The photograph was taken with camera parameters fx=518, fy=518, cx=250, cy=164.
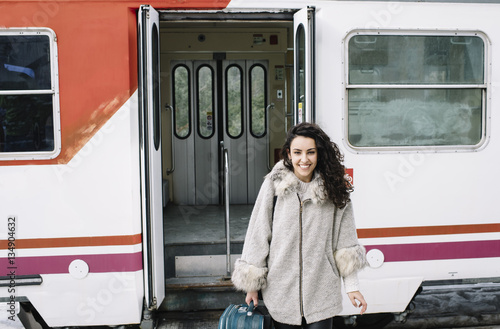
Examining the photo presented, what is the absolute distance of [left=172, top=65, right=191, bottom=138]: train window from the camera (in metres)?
6.44

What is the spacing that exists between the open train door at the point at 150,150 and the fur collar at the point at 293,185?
4.08 ft

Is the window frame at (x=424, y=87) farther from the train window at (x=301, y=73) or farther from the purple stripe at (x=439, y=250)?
the purple stripe at (x=439, y=250)

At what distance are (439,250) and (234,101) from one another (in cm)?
347

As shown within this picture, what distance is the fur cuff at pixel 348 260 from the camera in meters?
2.51

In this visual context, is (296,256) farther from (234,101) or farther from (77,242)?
(234,101)

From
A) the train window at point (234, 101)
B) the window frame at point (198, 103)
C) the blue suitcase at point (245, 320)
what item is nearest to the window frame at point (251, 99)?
the train window at point (234, 101)

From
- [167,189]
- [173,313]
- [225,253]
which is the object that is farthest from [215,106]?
[173,313]

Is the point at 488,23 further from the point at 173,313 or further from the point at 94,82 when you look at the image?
the point at 173,313

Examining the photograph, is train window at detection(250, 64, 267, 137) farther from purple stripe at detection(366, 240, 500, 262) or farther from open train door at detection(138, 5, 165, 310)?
purple stripe at detection(366, 240, 500, 262)

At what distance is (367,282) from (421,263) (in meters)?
0.43

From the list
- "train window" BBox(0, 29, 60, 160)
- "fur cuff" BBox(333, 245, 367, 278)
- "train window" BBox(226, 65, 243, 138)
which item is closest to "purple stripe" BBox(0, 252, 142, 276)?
"train window" BBox(0, 29, 60, 160)

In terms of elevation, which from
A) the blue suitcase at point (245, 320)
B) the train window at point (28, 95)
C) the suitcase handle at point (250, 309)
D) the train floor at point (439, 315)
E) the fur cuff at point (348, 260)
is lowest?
the train floor at point (439, 315)

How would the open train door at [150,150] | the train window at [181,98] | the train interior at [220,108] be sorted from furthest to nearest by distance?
1. the train window at [181,98]
2. the train interior at [220,108]
3. the open train door at [150,150]

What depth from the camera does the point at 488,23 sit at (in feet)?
12.4
